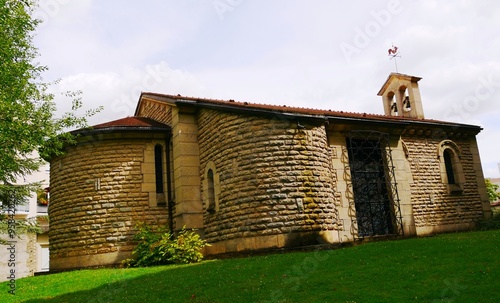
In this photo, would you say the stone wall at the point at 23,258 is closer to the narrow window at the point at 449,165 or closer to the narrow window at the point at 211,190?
the narrow window at the point at 211,190

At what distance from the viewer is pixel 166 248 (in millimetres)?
14273

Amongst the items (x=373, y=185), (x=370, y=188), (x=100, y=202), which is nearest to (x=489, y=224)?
(x=373, y=185)

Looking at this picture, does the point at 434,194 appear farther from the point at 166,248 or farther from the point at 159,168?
the point at 166,248

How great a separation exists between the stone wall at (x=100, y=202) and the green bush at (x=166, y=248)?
2.52 ft

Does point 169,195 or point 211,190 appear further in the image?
point 169,195

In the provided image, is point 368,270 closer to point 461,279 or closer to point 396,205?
point 461,279

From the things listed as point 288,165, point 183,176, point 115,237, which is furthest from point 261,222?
point 115,237

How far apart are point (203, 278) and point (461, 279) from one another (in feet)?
17.2

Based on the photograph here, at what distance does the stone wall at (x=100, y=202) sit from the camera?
50.9ft

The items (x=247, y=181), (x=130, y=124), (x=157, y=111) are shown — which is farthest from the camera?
(x=157, y=111)

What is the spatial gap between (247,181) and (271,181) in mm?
783

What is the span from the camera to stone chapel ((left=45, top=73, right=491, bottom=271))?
1359cm

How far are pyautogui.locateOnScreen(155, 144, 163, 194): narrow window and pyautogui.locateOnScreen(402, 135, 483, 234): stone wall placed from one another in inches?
393

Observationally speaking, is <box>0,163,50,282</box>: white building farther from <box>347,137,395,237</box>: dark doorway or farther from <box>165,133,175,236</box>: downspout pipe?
<box>347,137,395,237</box>: dark doorway
